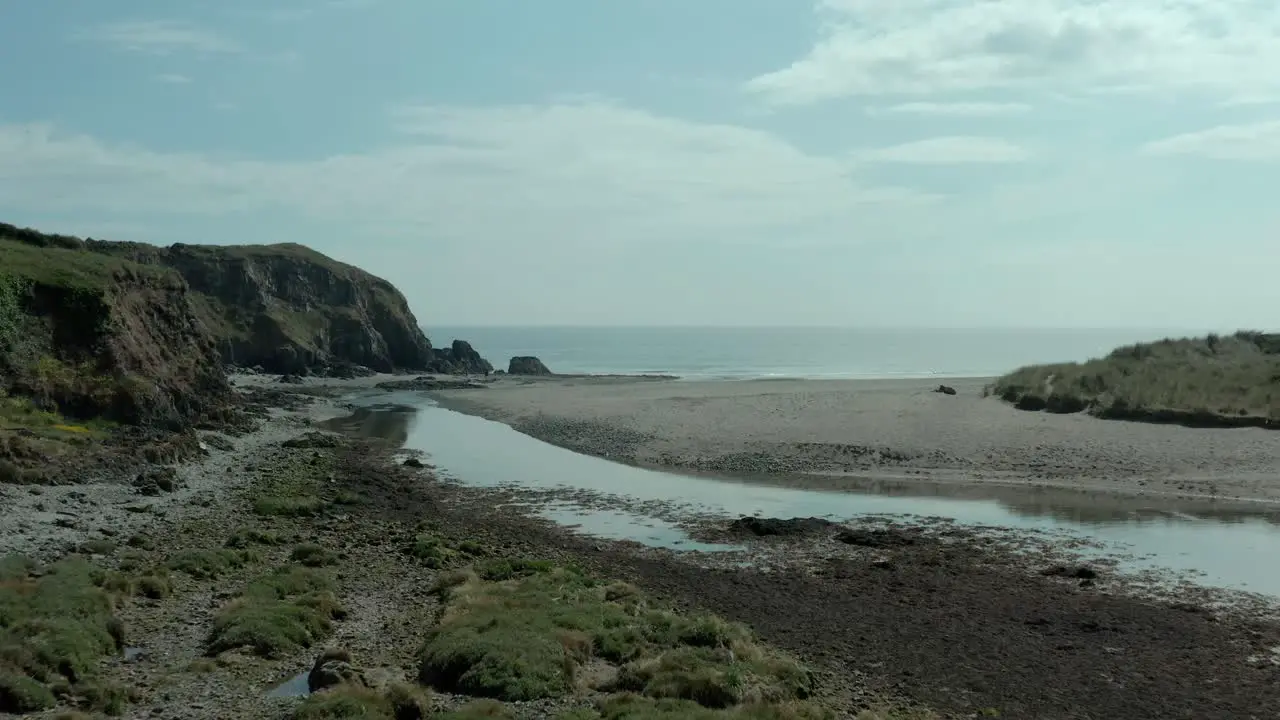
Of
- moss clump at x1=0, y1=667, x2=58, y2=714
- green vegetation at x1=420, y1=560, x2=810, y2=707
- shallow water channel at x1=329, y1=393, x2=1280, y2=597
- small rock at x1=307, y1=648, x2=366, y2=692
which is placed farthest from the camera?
shallow water channel at x1=329, y1=393, x2=1280, y2=597

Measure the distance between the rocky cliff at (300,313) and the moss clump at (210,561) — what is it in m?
87.4

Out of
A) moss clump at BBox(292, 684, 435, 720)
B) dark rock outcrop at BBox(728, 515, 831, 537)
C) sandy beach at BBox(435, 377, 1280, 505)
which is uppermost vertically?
sandy beach at BBox(435, 377, 1280, 505)

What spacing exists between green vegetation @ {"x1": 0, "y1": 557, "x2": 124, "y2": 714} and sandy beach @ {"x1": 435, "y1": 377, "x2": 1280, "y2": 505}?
93.3ft

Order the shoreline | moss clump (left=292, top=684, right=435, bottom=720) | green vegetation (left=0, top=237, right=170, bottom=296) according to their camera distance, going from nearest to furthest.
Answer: moss clump (left=292, top=684, right=435, bottom=720)
the shoreline
green vegetation (left=0, top=237, right=170, bottom=296)

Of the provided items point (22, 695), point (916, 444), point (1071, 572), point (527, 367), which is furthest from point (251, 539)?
point (527, 367)

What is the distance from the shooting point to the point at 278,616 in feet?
58.0

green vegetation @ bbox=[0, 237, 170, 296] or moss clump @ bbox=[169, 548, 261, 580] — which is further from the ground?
green vegetation @ bbox=[0, 237, 170, 296]

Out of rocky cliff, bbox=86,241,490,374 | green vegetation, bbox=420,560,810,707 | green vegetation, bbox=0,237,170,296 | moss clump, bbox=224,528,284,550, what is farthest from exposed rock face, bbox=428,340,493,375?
green vegetation, bbox=420,560,810,707

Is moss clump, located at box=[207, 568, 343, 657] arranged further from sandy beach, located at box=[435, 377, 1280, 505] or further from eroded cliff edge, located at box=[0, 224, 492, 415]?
sandy beach, located at box=[435, 377, 1280, 505]

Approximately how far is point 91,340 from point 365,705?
1364 inches

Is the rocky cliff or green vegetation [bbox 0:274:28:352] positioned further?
the rocky cliff

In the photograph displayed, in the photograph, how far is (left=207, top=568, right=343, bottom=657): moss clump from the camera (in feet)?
54.4

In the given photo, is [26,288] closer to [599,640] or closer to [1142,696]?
[599,640]

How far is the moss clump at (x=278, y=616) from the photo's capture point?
54.4 ft
